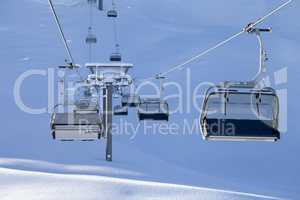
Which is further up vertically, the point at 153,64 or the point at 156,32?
the point at 156,32

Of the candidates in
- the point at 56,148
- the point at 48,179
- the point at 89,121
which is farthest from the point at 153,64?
the point at 89,121

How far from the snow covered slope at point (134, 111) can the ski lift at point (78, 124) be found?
83.8 inches

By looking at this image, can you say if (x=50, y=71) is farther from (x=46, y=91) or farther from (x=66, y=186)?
(x=66, y=186)

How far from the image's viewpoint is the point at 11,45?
33.4 m

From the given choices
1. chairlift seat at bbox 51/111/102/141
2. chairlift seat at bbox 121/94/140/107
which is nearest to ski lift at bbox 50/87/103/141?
chairlift seat at bbox 51/111/102/141

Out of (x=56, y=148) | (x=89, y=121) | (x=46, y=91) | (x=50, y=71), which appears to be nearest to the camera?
(x=89, y=121)

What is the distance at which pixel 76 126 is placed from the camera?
6953mm

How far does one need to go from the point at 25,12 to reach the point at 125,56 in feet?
38.9

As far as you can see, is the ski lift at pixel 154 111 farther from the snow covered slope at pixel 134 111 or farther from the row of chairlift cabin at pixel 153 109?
the snow covered slope at pixel 134 111

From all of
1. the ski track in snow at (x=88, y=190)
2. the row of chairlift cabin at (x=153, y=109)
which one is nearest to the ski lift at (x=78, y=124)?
the ski track in snow at (x=88, y=190)

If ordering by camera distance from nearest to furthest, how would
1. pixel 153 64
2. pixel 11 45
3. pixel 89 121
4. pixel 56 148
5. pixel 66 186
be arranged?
pixel 89 121 → pixel 66 186 → pixel 56 148 → pixel 153 64 → pixel 11 45

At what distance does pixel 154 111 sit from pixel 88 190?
2219mm

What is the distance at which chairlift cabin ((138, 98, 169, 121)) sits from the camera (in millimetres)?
10812

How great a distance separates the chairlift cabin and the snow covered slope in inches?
49.4
